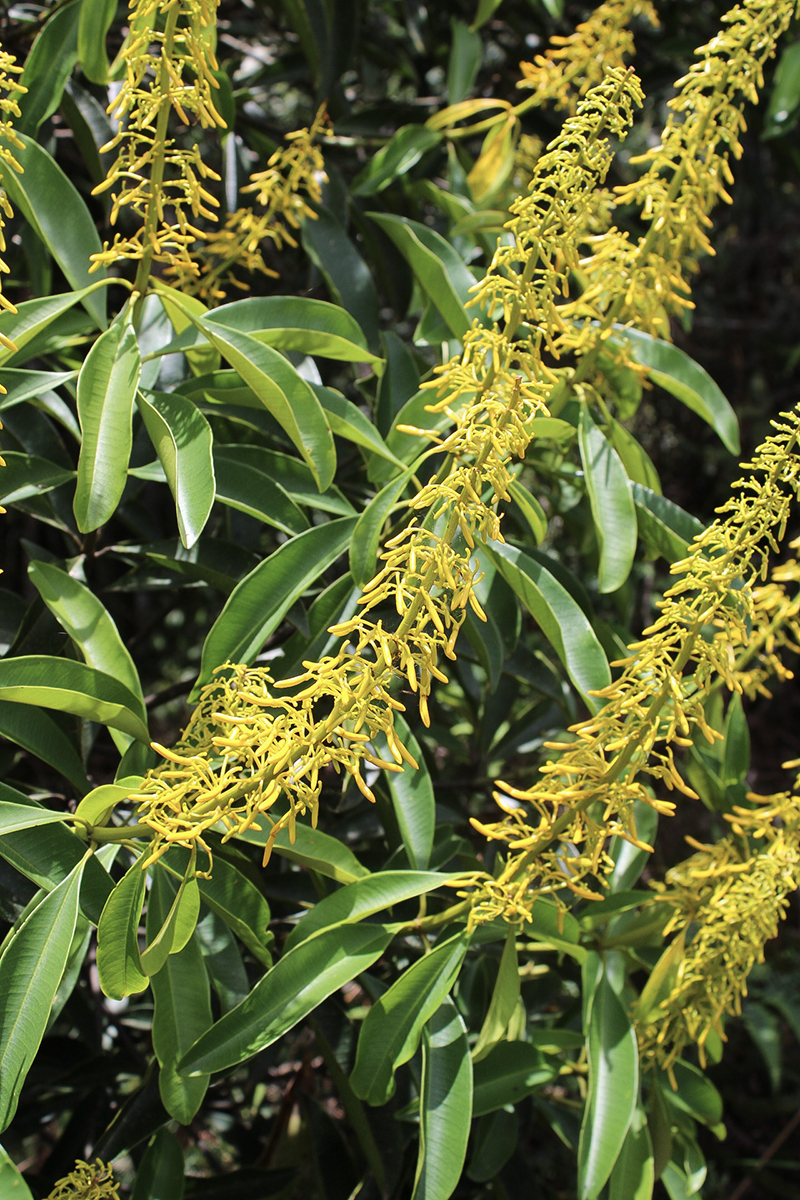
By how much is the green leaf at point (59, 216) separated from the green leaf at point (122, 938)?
64cm

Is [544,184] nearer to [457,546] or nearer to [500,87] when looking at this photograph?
[457,546]

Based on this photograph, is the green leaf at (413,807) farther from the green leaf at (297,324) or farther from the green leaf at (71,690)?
the green leaf at (297,324)

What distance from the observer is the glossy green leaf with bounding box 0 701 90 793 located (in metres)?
0.92

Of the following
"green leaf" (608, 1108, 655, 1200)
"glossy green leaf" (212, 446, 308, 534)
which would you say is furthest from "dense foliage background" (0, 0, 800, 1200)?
Result: "green leaf" (608, 1108, 655, 1200)

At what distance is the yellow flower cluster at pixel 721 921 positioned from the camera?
3.06 ft

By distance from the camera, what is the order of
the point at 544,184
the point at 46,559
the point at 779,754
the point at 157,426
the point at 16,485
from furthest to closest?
the point at 779,754 < the point at 46,559 < the point at 16,485 < the point at 157,426 < the point at 544,184

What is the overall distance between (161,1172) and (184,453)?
78cm

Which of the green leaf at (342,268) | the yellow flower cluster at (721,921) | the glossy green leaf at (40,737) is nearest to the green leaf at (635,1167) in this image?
the yellow flower cluster at (721,921)

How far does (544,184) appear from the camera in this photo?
802 mm

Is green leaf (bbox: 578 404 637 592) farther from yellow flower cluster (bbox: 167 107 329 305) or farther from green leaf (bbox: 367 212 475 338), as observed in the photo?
yellow flower cluster (bbox: 167 107 329 305)

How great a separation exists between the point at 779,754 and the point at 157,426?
248 cm

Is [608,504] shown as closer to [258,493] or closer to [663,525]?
[663,525]

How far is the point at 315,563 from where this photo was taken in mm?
975

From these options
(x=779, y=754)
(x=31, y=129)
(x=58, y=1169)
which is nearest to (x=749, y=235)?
(x=779, y=754)
